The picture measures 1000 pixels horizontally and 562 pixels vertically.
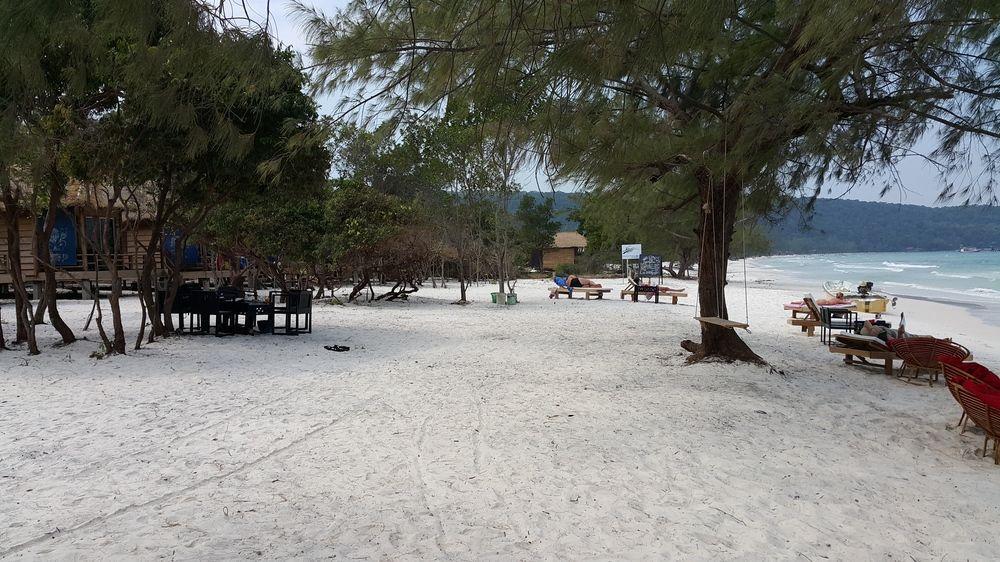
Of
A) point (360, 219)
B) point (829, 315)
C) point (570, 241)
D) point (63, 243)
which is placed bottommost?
point (829, 315)

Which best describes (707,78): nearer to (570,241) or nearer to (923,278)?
(570,241)

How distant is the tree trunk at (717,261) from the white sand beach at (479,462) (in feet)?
1.18

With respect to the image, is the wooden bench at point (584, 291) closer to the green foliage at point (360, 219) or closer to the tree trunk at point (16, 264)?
the green foliage at point (360, 219)

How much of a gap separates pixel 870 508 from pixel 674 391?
269 centimetres

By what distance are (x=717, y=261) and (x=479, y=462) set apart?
485cm

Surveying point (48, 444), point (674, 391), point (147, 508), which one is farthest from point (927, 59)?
point (48, 444)

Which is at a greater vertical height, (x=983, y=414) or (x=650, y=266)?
(x=650, y=266)

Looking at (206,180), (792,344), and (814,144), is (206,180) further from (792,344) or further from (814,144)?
(792,344)

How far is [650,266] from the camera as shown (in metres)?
20.8

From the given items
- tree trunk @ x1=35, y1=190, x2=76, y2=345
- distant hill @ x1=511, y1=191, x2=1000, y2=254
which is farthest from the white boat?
distant hill @ x1=511, y1=191, x2=1000, y2=254

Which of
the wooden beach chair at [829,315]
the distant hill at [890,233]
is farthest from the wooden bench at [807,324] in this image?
the distant hill at [890,233]

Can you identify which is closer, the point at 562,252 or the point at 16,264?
the point at 16,264

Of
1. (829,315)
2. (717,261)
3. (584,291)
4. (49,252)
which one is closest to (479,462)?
(717,261)

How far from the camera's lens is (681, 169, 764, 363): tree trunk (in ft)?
23.9
